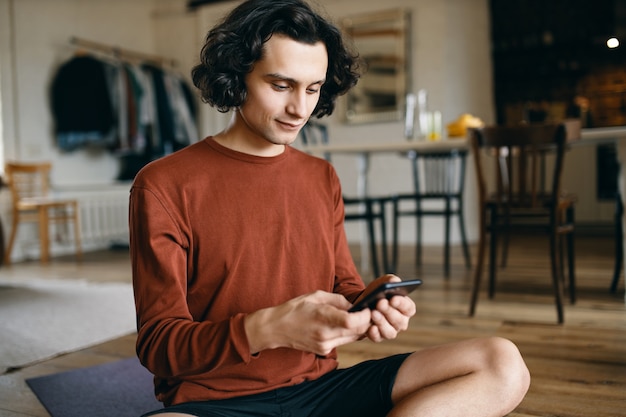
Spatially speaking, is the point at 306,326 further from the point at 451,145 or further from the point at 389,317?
the point at 451,145

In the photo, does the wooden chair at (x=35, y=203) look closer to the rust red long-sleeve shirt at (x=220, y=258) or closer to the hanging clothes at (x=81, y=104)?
the hanging clothes at (x=81, y=104)

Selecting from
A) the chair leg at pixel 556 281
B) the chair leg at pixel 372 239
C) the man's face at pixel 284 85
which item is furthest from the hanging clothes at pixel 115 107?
the man's face at pixel 284 85

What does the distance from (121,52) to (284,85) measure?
17.3 ft

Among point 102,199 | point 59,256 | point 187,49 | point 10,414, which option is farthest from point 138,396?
point 187,49

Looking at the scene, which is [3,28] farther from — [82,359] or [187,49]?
[82,359]

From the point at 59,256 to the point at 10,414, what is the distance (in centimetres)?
372

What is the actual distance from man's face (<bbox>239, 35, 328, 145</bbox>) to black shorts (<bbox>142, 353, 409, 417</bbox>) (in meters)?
0.42

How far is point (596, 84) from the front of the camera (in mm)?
5758

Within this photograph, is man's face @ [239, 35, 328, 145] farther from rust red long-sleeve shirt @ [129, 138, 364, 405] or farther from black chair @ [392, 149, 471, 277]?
black chair @ [392, 149, 471, 277]

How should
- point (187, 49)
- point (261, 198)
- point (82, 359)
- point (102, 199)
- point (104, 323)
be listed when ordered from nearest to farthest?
point (261, 198) → point (82, 359) → point (104, 323) → point (102, 199) → point (187, 49)

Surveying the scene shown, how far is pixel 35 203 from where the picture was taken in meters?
4.39

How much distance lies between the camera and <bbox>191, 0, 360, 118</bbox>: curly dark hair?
95 cm

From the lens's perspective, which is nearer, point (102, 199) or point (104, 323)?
point (104, 323)

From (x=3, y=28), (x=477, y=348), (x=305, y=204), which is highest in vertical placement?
(x=3, y=28)
